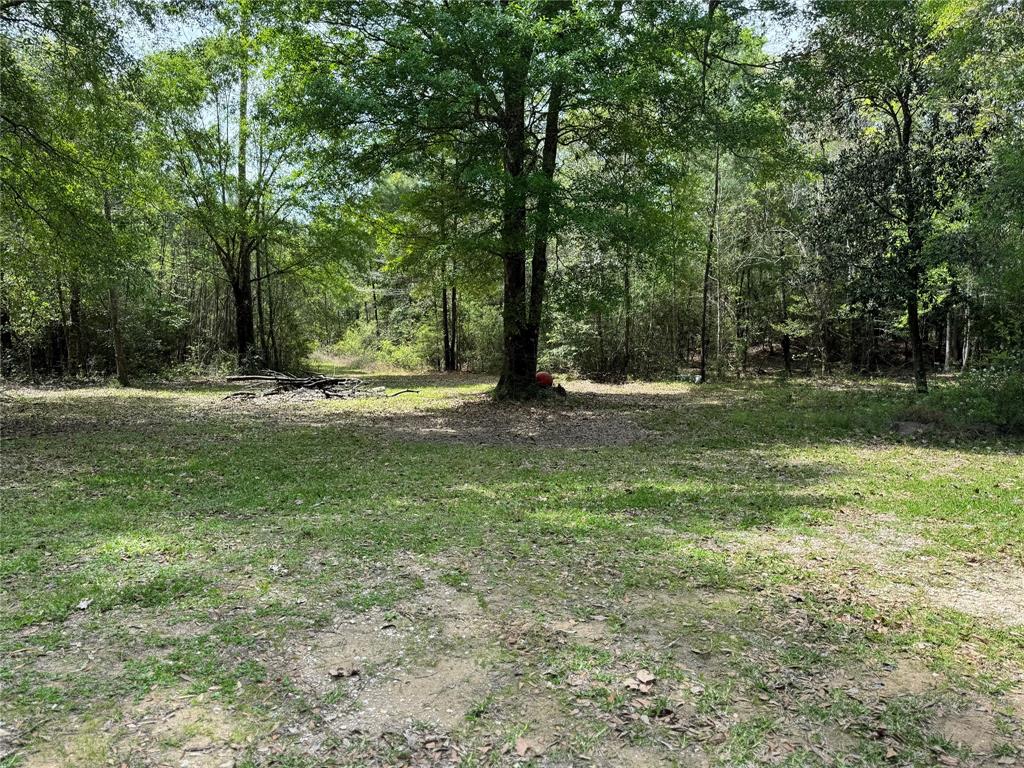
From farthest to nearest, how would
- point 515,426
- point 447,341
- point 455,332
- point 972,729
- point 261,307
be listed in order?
point 447,341, point 455,332, point 261,307, point 515,426, point 972,729

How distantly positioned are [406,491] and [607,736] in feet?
14.7

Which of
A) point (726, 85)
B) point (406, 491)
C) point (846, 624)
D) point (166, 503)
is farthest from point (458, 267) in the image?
point (846, 624)

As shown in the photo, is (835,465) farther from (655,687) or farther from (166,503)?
(166,503)

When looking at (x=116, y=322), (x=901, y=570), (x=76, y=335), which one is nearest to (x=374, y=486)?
(x=901, y=570)

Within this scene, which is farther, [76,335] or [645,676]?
[76,335]

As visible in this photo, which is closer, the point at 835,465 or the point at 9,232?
the point at 835,465

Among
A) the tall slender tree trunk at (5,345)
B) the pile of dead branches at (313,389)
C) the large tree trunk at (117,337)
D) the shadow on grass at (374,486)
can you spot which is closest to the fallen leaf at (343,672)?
the shadow on grass at (374,486)

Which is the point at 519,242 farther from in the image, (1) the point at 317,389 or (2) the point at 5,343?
(2) the point at 5,343

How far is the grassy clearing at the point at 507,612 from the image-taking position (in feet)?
8.64

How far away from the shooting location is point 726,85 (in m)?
13.5

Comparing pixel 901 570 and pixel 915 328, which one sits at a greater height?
pixel 915 328

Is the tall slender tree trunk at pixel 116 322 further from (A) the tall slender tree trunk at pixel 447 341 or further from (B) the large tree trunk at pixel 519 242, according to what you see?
(A) the tall slender tree trunk at pixel 447 341

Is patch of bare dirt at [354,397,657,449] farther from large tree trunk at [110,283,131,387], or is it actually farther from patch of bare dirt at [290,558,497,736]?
large tree trunk at [110,283,131,387]

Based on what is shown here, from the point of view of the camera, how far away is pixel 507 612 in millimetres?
3799
